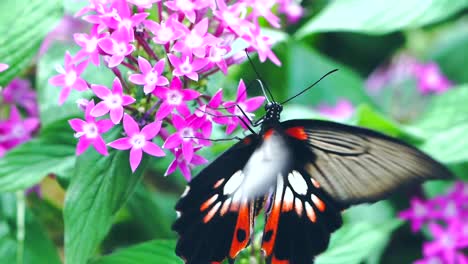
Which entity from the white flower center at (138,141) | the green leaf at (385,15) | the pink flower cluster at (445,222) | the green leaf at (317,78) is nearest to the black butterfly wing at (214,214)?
the white flower center at (138,141)

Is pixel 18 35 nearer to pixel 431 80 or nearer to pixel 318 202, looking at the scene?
pixel 318 202

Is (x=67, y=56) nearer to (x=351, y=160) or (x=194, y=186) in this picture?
(x=194, y=186)

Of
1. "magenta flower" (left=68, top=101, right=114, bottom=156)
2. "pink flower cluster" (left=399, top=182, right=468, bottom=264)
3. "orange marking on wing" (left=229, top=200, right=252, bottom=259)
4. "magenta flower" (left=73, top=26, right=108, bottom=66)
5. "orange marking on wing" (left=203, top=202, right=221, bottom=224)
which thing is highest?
"magenta flower" (left=73, top=26, right=108, bottom=66)

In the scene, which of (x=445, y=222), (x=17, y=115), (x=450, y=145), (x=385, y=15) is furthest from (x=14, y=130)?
(x=445, y=222)

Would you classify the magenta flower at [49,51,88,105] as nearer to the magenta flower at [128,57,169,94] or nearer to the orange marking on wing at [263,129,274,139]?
the magenta flower at [128,57,169,94]

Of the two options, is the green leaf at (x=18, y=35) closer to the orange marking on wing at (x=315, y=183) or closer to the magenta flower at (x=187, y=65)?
the magenta flower at (x=187, y=65)

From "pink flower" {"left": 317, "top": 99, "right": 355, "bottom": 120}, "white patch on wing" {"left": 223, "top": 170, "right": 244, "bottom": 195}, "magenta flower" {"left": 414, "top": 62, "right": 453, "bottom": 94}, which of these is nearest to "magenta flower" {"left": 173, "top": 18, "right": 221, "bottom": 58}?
"white patch on wing" {"left": 223, "top": 170, "right": 244, "bottom": 195}

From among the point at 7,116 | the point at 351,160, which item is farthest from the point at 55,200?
the point at 351,160
